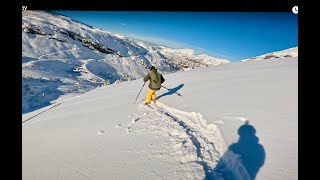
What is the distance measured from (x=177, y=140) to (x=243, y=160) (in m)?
1.17

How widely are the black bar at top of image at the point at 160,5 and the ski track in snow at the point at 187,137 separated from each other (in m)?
1.78

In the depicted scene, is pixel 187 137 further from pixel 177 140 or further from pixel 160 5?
Answer: pixel 160 5

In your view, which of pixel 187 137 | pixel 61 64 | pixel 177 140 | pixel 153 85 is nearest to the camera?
pixel 177 140

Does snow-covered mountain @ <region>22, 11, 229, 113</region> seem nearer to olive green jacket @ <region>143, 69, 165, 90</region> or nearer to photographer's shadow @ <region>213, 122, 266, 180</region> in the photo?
olive green jacket @ <region>143, 69, 165, 90</region>

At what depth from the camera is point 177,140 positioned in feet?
14.6

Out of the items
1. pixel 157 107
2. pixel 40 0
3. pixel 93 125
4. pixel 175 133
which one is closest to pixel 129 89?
pixel 157 107

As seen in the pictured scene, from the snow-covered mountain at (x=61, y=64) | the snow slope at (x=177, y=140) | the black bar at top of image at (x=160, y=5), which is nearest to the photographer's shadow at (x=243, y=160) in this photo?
the snow slope at (x=177, y=140)

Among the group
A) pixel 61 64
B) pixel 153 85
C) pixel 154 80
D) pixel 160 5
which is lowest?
pixel 153 85

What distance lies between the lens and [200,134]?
4.84 meters

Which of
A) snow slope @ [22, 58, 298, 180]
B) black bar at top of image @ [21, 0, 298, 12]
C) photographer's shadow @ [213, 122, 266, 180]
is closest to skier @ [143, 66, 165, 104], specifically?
snow slope @ [22, 58, 298, 180]

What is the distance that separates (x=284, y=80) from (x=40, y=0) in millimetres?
6880

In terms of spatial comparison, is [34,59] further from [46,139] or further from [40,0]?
[40,0]

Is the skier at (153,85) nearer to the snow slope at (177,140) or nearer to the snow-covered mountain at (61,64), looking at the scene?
the snow slope at (177,140)

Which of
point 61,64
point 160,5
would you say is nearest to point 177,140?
point 160,5
